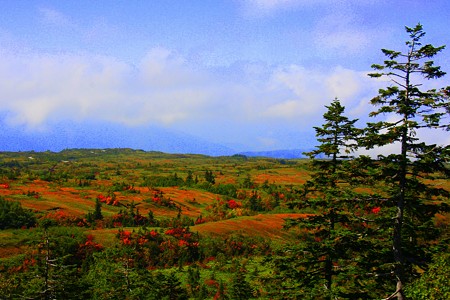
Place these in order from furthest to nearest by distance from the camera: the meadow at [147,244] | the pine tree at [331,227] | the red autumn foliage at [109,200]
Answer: the red autumn foliage at [109,200] → the meadow at [147,244] → the pine tree at [331,227]

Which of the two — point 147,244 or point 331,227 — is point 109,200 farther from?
point 331,227

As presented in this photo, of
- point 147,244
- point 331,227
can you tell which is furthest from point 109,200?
point 331,227

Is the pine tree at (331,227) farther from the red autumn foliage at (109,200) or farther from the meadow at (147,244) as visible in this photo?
the red autumn foliage at (109,200)

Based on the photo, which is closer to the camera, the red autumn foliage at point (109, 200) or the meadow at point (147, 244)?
the meadow at point (147, 244)

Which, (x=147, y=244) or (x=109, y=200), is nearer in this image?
(x=147, y=244)

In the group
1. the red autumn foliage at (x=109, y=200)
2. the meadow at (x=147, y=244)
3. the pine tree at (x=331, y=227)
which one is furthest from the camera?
the red autumn foliage at (x=109, y=200)

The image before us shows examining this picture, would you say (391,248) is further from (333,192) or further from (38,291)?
(38,291)

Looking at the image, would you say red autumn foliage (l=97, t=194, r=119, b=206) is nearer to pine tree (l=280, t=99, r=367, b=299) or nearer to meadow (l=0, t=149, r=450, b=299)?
meadow (l=0, t=149, r=450, b=299)

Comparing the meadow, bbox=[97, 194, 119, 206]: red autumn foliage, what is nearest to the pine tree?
the meadow

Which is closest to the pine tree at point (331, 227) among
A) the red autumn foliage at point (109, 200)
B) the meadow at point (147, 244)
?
the meadow at point (147, 244)

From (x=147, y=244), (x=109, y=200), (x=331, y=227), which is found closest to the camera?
(x=331, y=227)

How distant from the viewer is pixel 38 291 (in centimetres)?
1673

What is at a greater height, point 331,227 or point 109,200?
point 331,227

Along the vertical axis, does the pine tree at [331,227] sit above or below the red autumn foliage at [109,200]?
above
